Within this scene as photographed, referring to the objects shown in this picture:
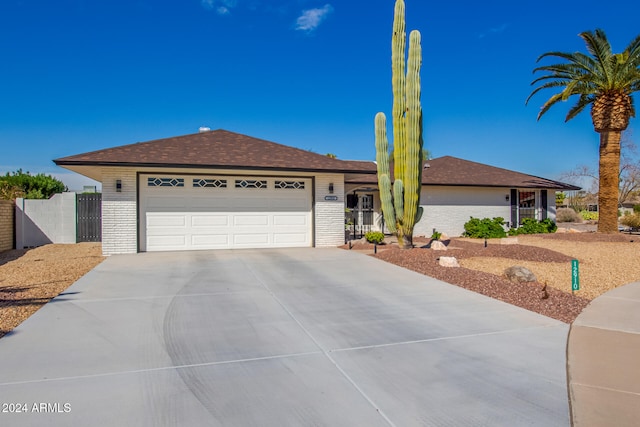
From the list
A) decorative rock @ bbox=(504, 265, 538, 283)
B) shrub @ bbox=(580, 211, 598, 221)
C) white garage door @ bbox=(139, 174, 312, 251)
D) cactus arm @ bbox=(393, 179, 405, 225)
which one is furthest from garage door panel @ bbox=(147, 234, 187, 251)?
shrub @ bbox=(580, 211, 598, 221)

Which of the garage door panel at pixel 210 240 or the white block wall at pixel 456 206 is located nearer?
the garage door panel at pixel 210 240

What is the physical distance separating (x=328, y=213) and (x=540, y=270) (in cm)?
688

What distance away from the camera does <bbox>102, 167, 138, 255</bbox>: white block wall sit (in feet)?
41.1

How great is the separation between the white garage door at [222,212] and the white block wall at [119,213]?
0.36 metres

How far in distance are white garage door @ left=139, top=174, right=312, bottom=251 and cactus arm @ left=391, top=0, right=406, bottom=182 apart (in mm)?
3389

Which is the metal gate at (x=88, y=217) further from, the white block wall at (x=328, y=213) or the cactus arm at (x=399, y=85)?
the cactus arm at (x=399, y=85)

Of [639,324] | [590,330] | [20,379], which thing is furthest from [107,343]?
[639,324]

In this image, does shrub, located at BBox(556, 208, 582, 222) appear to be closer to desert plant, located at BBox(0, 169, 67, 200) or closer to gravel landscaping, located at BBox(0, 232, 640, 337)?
gravel landscaping, located at BBox(0, 232, 640, 337)

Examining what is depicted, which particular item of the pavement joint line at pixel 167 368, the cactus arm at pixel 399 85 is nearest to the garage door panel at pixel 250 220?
the cactus arm at pixel 399 85

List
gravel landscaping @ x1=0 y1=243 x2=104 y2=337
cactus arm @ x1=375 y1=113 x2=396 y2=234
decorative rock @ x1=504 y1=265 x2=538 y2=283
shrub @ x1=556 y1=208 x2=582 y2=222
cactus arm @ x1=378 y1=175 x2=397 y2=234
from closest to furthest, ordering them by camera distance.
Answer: gravel landscaping @ x1=0 y1=243 x2=104 y2=337
decorative rock @ x1=504 y1=265 x2=538 y2=283
cactus arm @ x1=378 y1=175 x2=397 y2=234
cactus arm @ x1=375 y1=113 x2=396 y2=234
shrub @ x1=556 y1=208 x2=582 y2=222

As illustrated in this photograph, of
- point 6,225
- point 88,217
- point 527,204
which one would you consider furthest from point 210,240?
point 527,204

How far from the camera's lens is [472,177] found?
880 inches

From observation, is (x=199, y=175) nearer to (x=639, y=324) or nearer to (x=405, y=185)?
(x=405, y=185)

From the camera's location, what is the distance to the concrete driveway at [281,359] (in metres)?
3.39
